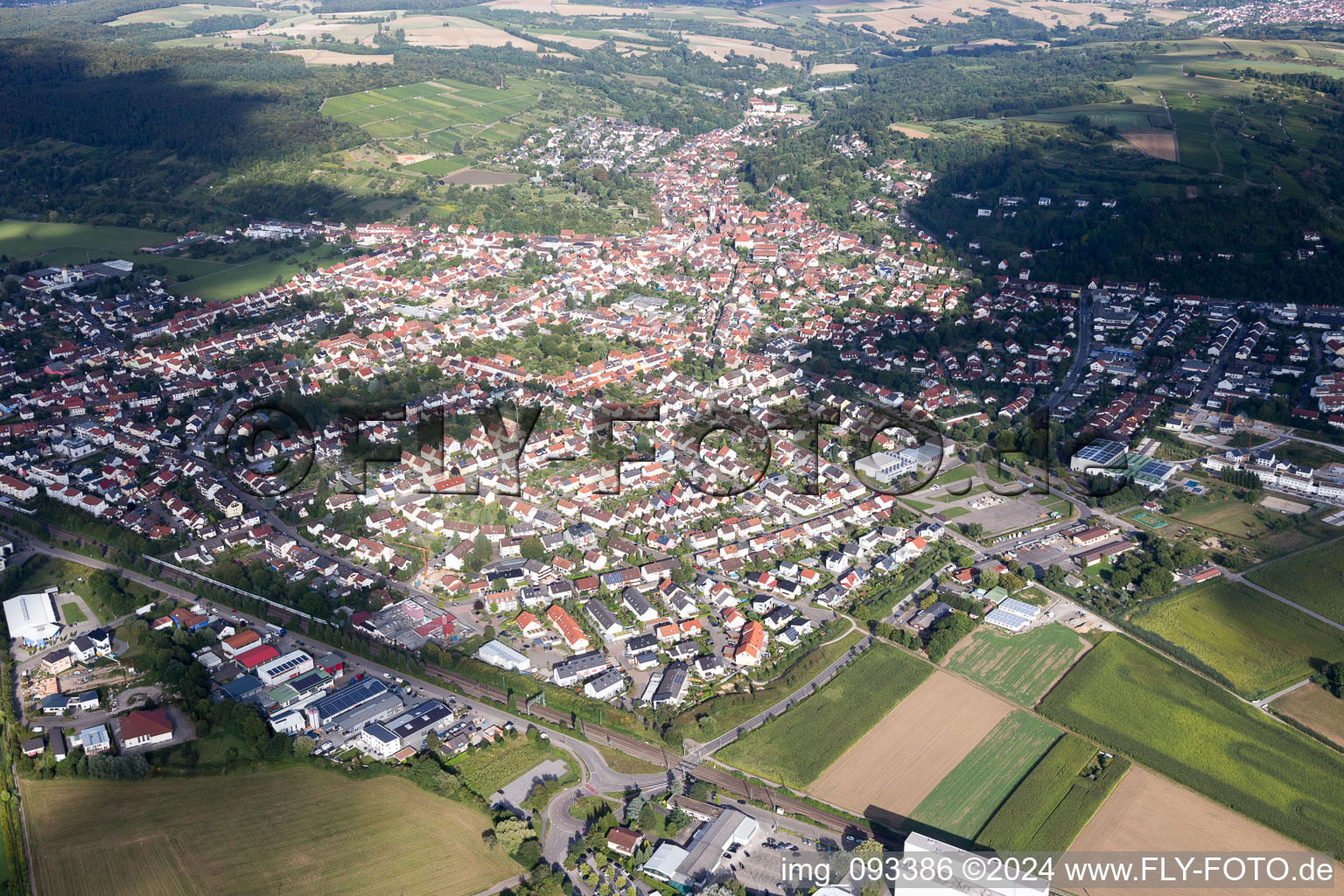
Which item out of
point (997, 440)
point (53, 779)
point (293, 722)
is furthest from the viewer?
point (997, 440)

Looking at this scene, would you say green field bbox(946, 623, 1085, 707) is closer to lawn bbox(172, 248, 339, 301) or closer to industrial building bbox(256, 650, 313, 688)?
industrial building bbox(256, 650, 313, 688)

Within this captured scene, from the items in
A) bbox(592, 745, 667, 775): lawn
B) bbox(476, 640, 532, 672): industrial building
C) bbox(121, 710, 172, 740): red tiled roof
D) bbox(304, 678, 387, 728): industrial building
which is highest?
bbox(121, 710, 172, 740): red tiled roof

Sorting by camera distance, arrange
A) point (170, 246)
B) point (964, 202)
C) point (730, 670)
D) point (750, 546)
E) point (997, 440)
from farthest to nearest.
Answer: point (964, 202), point (170, 246), point (997, 440), point (750, 546), point (730, 670)

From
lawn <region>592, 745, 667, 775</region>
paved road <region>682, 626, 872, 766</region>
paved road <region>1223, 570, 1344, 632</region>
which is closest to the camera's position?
lawn <region>592, 745, 667, 775</region>

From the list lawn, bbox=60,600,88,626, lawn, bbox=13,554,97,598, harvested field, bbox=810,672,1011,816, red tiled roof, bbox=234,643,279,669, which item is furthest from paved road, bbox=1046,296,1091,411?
lawn, bbox=13,554,97,598

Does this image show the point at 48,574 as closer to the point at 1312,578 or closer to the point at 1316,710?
the point at 1316,710

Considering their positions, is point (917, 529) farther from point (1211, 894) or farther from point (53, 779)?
point (53, 779)

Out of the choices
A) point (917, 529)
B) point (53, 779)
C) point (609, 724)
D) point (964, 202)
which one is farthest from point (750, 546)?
point (964, 202)

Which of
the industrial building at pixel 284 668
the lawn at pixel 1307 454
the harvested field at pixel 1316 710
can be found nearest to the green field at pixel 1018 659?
the harvested field at pixel 1316 710
